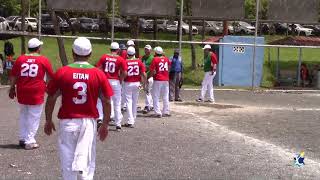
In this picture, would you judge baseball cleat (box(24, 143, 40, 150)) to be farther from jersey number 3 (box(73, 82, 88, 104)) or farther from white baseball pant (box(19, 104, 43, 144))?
jersey number 3 (box(73, 82, 88, 104))

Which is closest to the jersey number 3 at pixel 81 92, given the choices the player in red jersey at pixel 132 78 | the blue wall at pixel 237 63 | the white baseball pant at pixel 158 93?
the player in red jersey at pixel 132 78

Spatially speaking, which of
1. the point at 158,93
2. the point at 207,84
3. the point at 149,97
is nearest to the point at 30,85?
the point at 158,93

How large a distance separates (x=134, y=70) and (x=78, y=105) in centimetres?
759

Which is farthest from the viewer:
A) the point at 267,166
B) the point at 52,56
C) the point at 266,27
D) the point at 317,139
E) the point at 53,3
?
the point at 266,27

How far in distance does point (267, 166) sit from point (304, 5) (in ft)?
60.8

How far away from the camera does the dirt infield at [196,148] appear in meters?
9.42

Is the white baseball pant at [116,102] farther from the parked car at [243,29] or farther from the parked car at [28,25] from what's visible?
the parked car at [243,29]

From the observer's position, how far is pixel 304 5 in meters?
27.3

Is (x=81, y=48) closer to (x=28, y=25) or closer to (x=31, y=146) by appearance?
(x=31, y=146)

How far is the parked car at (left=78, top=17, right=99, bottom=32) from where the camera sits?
176 feet

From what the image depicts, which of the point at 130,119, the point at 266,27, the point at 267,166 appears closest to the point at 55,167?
the point at 267,166

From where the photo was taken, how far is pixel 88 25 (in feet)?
179

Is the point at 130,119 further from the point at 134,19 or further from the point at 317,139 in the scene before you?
the point at 134,19

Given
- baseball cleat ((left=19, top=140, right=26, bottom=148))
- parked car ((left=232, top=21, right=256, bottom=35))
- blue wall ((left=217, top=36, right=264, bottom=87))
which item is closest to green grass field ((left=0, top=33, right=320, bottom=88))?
blue wall ((left=217, top=36, right=264, bottom=87))
